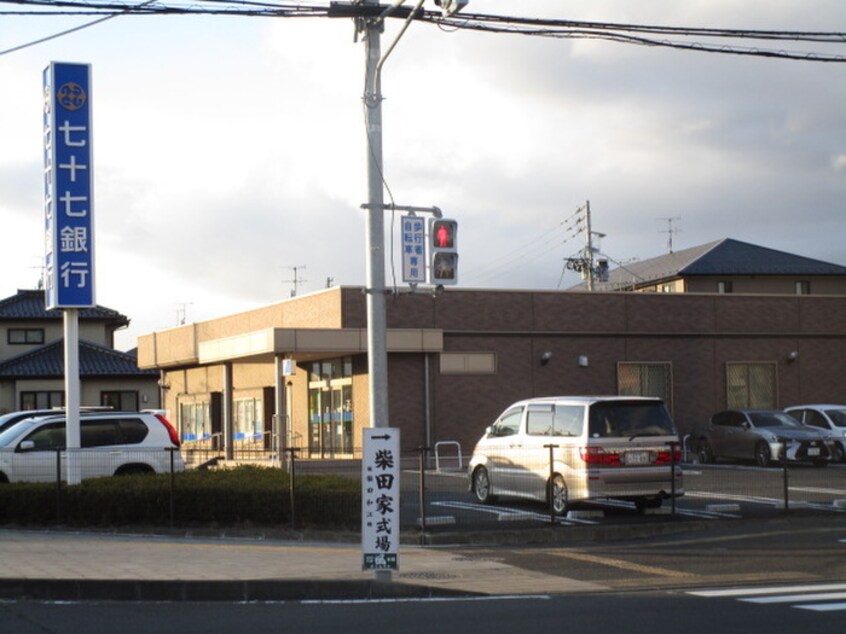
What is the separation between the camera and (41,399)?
5853cm

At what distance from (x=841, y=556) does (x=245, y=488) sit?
8400mm

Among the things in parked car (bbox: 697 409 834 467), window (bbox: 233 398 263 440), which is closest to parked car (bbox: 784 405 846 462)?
parked car (bbox: 697 409 834 467)

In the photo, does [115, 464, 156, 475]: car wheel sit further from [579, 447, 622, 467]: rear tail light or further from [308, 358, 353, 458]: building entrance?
[308, 358, 353, 458]: building entrance

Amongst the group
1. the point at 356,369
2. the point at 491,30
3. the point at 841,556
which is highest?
the point at 491,30

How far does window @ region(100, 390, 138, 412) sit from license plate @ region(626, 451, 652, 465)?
1751 inches

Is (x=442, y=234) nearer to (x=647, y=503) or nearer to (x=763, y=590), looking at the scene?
(x=763, y=590)

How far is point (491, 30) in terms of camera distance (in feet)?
57.2

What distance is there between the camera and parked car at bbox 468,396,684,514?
18.1 meters

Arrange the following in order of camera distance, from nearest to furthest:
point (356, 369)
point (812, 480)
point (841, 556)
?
1. point (841, 556)
2. point (812, 480)
3. point (356, 369)

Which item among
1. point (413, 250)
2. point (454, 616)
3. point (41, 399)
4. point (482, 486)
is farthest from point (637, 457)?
point (41, 399)

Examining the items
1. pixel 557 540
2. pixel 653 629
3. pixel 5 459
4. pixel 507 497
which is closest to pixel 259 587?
pixel 653 629

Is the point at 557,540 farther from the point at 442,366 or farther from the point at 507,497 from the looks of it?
the point at 442,366

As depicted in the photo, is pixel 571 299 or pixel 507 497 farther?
pixel 571 299

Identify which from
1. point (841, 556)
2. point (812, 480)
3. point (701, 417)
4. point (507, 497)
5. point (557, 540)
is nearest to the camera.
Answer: point (841, 556)
